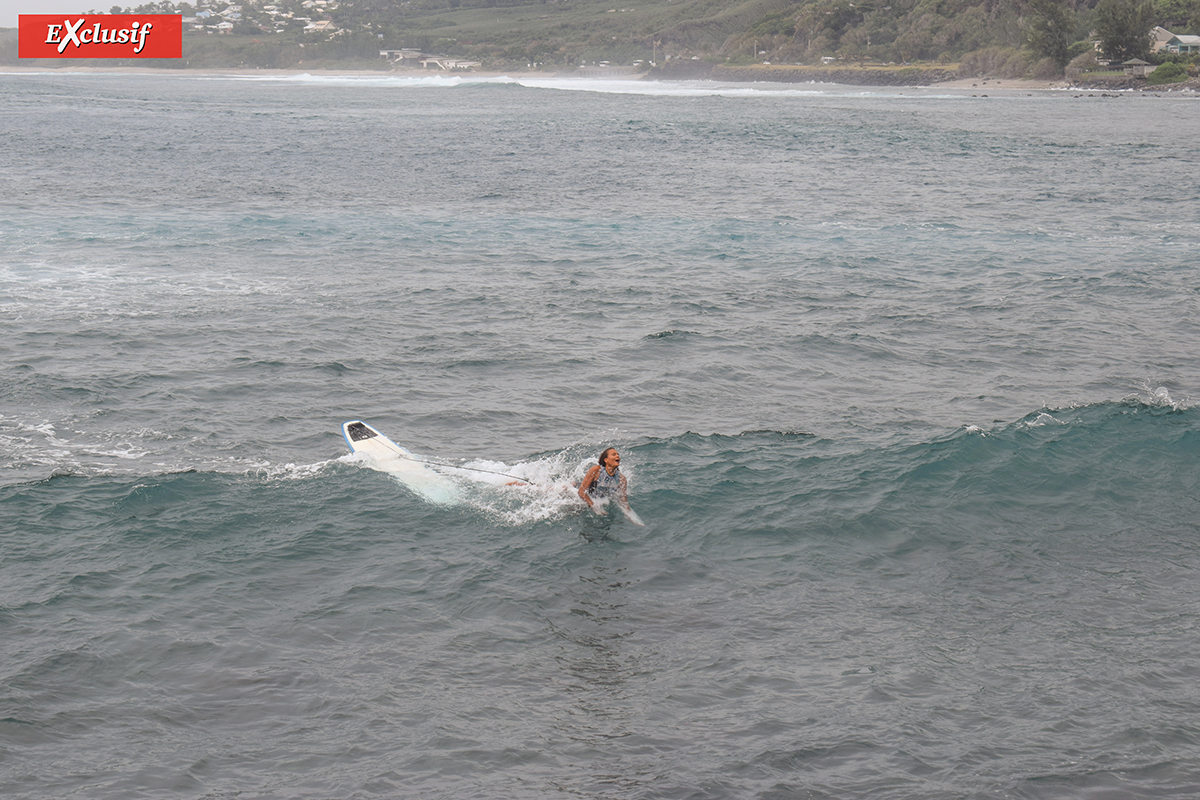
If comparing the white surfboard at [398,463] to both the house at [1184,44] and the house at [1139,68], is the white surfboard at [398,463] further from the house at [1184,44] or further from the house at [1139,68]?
the house at [1184,44]

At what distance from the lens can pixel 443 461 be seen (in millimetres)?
19297

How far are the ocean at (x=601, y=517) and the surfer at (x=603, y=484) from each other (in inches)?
28.1

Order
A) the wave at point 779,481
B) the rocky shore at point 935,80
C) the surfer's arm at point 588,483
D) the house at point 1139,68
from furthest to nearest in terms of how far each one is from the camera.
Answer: the house at point 1139,68 < the rocky shore at point 935,80 < the wave at point 779,481 < the surfer's arm at point 588,483

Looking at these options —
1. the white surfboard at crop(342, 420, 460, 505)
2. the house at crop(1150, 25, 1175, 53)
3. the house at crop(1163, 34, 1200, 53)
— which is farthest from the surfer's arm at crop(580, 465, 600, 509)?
the house at crop(1150, 25, 1175, 53)

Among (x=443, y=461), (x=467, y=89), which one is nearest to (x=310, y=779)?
(x=443, y=461)

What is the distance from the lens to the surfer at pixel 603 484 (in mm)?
16875

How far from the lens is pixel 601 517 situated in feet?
56.0

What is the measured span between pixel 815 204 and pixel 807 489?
110 feet

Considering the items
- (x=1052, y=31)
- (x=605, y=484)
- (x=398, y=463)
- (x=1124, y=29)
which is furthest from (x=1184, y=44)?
(x=398, y=463)

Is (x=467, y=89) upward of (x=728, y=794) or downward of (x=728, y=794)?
upward

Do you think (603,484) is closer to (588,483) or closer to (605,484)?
(605,484)

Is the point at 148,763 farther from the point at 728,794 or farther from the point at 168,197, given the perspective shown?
the point at 168,197

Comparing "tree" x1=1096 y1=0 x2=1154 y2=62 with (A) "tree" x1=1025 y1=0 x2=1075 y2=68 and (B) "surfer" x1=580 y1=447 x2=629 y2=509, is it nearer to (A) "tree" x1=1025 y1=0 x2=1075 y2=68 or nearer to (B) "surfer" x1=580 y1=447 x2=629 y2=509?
(A) "tree" x1=1025 y1=0 x2=1075 y2=68

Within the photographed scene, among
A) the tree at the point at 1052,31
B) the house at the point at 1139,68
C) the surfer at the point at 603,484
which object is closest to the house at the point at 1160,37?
the house at the point at 1139,68
